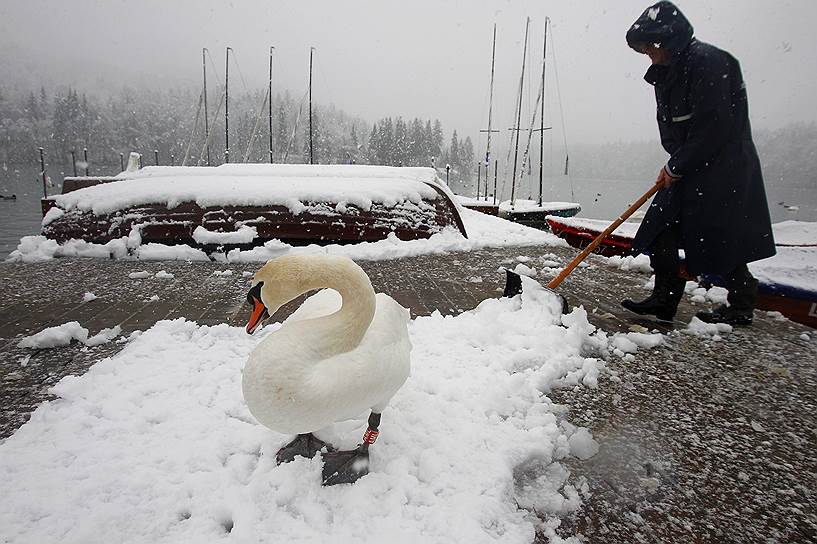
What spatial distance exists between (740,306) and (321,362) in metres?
3.54

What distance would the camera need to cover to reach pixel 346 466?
1.60m

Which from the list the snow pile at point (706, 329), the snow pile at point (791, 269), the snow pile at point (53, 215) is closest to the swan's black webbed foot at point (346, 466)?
the snow pile at point (706, 329)

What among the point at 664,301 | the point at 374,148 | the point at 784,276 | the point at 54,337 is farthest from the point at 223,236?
the point at 374,148

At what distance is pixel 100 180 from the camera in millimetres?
10492

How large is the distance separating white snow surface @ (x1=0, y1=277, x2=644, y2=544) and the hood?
2.42 metres

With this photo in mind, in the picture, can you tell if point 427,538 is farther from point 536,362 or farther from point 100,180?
point 100,180

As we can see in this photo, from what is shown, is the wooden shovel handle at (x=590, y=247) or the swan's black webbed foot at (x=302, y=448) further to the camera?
the wooden shovel handle at (x=590, y=247)

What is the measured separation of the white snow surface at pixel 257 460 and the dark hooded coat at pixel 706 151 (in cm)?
159

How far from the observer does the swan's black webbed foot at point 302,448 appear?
1.66 meters

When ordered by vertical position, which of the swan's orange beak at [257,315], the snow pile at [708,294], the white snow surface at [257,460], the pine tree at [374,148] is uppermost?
the pine tree at [374,148]

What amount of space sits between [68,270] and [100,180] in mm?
7736

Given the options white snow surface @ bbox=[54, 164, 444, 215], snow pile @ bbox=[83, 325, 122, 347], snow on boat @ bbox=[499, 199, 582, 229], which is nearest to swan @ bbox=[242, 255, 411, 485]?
snow pile @ bbox=[83, 325, 122, 347]

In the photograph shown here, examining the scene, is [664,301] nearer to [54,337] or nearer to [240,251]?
[54,337]

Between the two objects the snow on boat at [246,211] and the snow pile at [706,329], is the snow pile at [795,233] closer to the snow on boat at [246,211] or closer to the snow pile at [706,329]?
the snow pile at [706,329]
